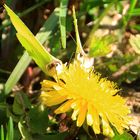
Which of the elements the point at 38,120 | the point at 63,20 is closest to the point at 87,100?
the point at 38,120

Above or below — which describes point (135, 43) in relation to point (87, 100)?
below

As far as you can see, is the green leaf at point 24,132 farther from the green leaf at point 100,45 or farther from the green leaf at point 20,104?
the green leaf at point 100,45

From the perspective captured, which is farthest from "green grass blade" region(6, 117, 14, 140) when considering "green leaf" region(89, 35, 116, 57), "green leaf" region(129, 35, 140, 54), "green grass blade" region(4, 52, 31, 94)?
"green leaf" region(129, 35, 140, 54)

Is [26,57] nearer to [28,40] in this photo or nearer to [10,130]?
[28,40]

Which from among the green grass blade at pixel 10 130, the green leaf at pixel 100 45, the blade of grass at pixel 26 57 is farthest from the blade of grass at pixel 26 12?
the green grass blade at pixel 10 130

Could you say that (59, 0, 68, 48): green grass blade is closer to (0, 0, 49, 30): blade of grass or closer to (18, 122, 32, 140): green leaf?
(0, 0, 49, 30): blade of grass

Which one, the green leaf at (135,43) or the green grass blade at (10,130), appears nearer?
the green grass blade at (10,130)
